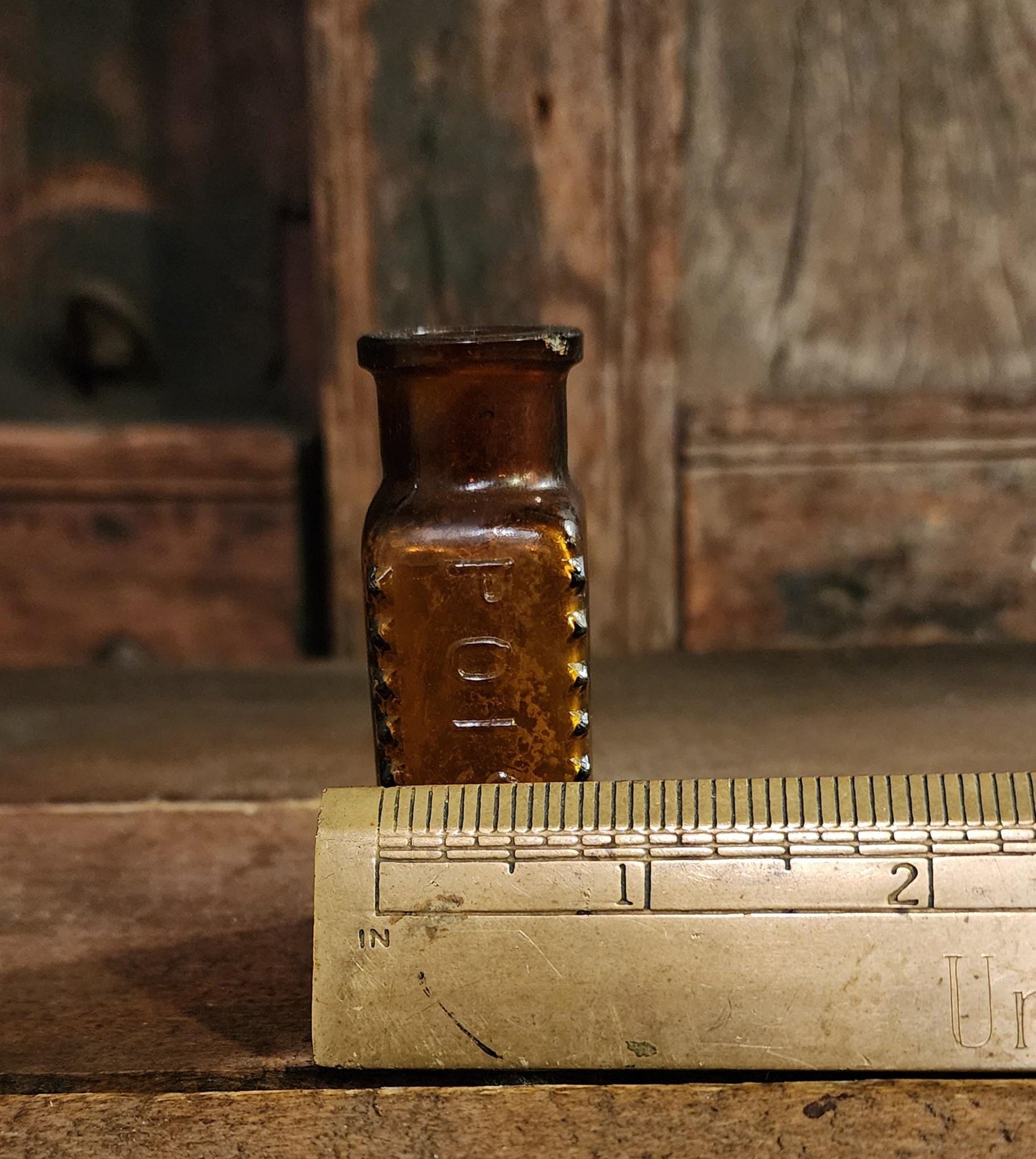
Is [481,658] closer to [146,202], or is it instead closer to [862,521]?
[862,521]

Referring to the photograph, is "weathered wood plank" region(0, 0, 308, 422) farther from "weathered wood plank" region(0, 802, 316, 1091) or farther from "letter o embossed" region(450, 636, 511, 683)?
"letter o embossed" region(450, 636, 511, 683)

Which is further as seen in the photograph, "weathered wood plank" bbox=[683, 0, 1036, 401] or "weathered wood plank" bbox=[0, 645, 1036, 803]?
"weathered wood plank" bbox=[683, 0, 1036, 401]

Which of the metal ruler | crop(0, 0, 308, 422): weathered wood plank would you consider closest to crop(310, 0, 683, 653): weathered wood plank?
crop(0, 0, 308, 422): weathered wood plank

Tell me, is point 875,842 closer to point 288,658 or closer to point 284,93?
point 288,658

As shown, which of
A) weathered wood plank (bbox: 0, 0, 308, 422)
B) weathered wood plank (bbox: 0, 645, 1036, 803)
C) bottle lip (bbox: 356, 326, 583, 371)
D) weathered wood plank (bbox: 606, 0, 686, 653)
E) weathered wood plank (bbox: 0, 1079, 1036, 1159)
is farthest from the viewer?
weathered wood plank (bbox: 0, 0, 308, 422)

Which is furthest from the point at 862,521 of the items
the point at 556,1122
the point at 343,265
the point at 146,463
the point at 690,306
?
the point at 556,1122

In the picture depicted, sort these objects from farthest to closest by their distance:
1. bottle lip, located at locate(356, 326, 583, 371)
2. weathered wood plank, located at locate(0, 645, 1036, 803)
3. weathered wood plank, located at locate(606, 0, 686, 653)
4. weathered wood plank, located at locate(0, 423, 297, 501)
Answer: weathered wood plank, located at locate(0, 423, 297, 501) < weathered wood plank, located at locate(606, 0, 686, 653) < weathered wood plank, located at locate(0, 645, 1036, 803) < bottle lip, located at locate(356, 326, 583, 371)

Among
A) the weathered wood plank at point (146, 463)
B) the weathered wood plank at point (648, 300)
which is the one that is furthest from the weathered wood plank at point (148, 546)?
the weathered wood plank at point (648, 300)
